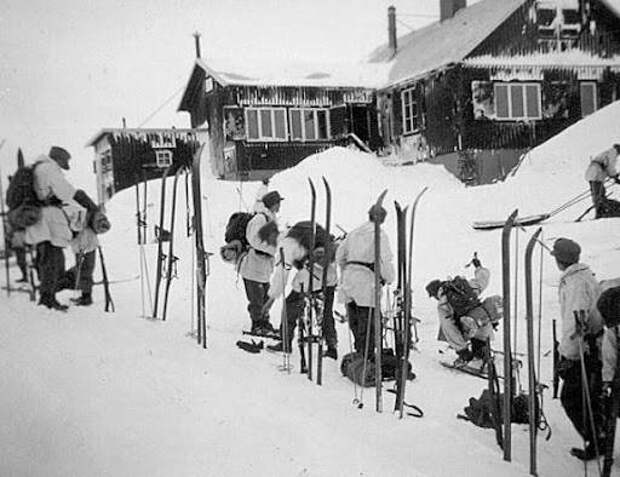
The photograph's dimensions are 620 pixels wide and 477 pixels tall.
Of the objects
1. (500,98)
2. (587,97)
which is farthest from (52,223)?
(500,98)

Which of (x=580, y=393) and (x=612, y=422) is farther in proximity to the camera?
(x=580, y=393)

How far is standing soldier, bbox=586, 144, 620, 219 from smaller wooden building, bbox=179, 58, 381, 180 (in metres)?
1.09

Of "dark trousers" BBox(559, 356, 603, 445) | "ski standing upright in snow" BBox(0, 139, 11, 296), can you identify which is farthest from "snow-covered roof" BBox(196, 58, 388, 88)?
"dark trousers" BBox(559, 356, 603, 445)

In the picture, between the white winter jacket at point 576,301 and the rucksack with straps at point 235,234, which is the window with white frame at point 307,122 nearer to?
the rucksack with straps at point 235,234

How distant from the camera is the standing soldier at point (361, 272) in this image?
8.27 feet

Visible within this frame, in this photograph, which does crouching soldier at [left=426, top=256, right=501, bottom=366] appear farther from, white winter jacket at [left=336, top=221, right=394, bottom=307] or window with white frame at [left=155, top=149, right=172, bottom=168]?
window with white frame at [left=155, top=149, right=172, bottom=168]

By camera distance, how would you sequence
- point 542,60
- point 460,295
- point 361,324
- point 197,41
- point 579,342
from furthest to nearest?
point 542,60
point 460,295
point 361,324
point 579,342
point 197,41

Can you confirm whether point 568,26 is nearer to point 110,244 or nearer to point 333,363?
point 333,363

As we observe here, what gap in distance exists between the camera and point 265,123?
4.27 metres

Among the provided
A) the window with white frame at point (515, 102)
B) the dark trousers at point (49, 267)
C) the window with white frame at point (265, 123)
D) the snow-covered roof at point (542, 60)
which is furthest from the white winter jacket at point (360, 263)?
the window with white frame at point (515, 102)

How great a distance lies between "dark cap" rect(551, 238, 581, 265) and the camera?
207cm

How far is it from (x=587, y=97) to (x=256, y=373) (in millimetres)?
1911

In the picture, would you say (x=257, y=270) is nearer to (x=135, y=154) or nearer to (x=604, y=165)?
(x=135, y=154)

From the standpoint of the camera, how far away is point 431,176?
323cm
